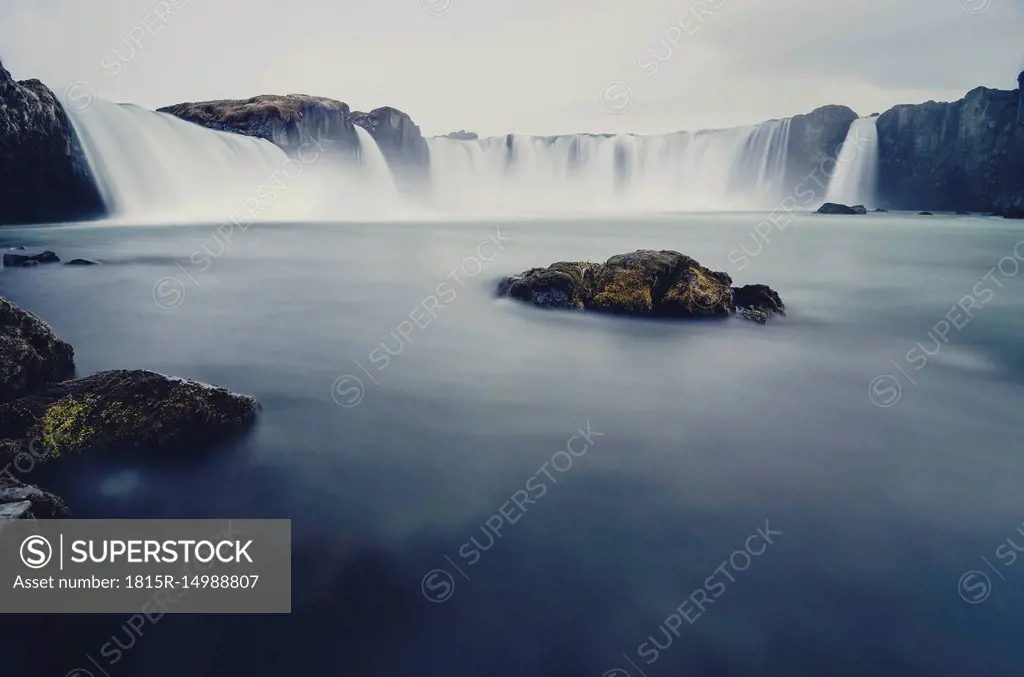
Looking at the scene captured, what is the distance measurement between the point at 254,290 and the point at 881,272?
21802 millimetres

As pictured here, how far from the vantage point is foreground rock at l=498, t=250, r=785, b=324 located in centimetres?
1330

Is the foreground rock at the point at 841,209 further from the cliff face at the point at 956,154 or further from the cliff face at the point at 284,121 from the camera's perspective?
the cliff face at the point at 284,121

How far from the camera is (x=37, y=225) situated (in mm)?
32500

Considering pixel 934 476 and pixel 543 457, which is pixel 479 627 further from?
pixel 934 476

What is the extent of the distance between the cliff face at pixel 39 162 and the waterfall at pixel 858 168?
76441mm

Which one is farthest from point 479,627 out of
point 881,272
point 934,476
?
point 881,272

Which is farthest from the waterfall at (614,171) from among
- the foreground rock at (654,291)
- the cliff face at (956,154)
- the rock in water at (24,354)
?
the rock in water at (24,354)

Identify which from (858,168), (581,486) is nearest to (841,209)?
(858,168)

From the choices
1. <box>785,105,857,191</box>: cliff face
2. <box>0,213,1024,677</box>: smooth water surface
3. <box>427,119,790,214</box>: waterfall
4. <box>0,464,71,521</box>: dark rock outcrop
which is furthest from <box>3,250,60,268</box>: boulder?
<box>785,105,857,191</box>: cliff face

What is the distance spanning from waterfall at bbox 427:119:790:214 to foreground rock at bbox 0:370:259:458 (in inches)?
2670

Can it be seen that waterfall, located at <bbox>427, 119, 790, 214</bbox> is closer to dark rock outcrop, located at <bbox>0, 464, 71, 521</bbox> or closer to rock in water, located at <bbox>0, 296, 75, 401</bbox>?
rock in water, located at <bbox>0, 296, 75, 401</bbox>

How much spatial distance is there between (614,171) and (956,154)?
3728 cm

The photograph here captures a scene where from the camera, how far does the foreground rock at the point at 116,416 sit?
583cm

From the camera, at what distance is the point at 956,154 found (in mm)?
62375
